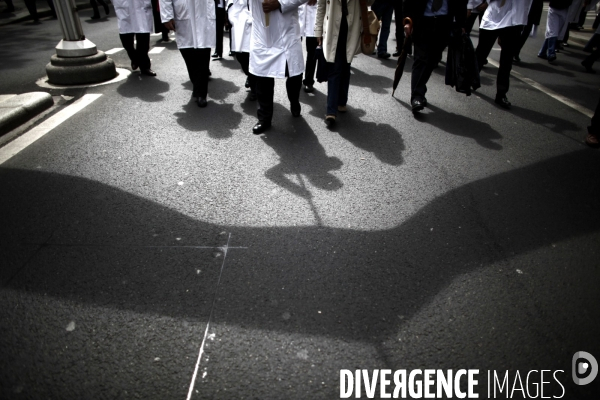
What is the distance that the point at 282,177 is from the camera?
11.3 ft

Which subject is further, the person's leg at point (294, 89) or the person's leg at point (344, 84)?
the person's leg at point (344, 84)

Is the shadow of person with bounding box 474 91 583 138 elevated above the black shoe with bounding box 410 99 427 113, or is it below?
below

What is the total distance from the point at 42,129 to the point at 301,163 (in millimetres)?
3089

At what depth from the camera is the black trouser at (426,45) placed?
467 centimetres

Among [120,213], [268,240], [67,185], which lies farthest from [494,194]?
[67,185]

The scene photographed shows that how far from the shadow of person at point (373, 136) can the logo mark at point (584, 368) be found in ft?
7.31

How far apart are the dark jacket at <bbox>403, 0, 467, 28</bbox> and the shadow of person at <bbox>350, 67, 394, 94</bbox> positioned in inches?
52.6

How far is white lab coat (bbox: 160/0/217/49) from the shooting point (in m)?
4.97

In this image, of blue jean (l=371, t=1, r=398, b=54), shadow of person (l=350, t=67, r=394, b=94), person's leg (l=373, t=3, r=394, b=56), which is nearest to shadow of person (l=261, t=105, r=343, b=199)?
shadow of person (l=350, t=67, r=394, b=94)

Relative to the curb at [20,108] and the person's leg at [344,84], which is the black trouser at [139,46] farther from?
the person's leg at [344,84]

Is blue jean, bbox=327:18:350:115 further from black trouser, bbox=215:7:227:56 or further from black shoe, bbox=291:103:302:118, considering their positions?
black trouser, bbox=215:7:227:56

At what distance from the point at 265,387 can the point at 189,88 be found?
17.1ft

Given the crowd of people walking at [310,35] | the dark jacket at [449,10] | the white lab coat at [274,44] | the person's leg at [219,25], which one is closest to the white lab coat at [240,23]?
the crowd of people walking at [310,35]

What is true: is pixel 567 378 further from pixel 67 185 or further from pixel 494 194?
pixel 67 185
